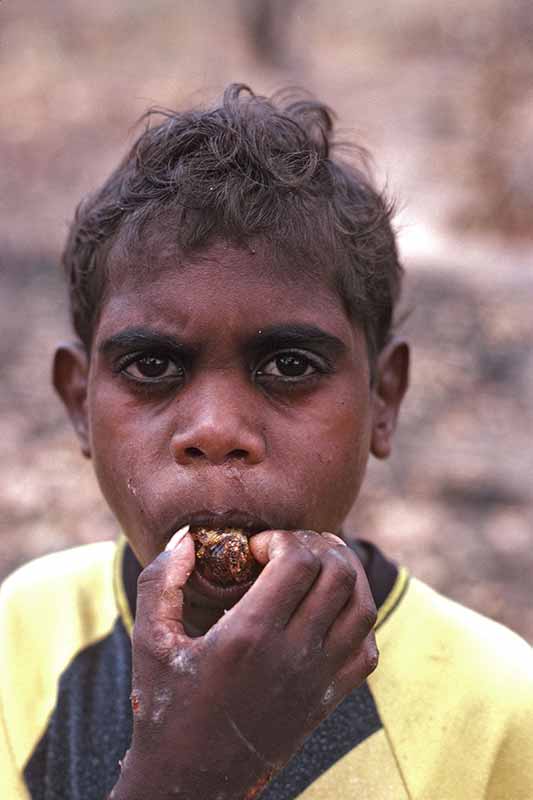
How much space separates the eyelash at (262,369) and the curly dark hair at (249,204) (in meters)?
0.15

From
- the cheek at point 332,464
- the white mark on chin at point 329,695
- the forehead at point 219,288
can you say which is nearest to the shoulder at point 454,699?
the cheek at point 332,464

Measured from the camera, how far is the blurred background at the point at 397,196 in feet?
16.2

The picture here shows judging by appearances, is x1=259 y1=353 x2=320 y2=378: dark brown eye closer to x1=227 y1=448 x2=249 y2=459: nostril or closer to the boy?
the boy

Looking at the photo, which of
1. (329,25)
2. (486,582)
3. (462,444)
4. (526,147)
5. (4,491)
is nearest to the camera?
(486,582)

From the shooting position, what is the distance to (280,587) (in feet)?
4.65

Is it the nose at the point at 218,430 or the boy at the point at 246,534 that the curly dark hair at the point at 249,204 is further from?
the nose at the point at 218,430

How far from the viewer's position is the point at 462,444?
5695 millimetres

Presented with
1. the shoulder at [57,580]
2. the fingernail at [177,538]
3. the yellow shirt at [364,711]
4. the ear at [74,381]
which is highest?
the ear at [74,381]

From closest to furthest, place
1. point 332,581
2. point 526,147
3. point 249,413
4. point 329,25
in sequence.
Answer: point 332,581, point 249,413, point 526,147, point 329,25

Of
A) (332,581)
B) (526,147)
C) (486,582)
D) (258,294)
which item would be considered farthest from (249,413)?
(526,147)

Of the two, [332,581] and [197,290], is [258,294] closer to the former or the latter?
[197,290]

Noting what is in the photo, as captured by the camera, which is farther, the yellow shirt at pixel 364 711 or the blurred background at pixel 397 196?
the blurred background at pixel 397 196

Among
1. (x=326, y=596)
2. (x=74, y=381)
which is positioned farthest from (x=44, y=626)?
(x=326, y=596)

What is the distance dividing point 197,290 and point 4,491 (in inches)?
141
